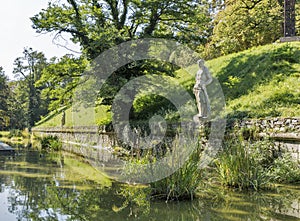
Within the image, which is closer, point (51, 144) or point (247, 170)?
point (247, 170)

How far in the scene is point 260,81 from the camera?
1389cm

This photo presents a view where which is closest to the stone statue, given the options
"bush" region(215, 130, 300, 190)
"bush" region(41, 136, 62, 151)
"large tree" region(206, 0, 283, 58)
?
"bush" region(215, 130, 300, 190)

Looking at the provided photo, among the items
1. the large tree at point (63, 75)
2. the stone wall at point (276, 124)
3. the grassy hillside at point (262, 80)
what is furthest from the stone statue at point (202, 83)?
the large tree at point (63, 75)

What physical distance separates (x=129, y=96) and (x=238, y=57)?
22.0 ft

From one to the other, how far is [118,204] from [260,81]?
396 inches

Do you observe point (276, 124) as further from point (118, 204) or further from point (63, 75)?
point (63, 75)

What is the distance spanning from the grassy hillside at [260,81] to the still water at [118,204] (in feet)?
14.3

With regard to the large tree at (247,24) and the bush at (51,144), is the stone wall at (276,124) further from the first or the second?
Answer: the large tree at (247,24)

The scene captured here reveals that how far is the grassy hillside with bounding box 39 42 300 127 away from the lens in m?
10.8

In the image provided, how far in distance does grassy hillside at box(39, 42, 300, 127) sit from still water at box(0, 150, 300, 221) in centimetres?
437

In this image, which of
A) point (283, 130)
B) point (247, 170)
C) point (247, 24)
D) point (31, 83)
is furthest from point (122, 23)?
point (31, 83)

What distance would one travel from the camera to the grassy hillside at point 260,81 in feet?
35.5

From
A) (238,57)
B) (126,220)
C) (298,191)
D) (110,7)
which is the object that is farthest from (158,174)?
(238,57)

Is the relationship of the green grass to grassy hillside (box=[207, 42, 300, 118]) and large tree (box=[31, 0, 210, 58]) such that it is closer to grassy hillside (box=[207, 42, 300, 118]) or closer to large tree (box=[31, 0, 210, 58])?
grassy hillside (box=[207, 42, 300, 118])
